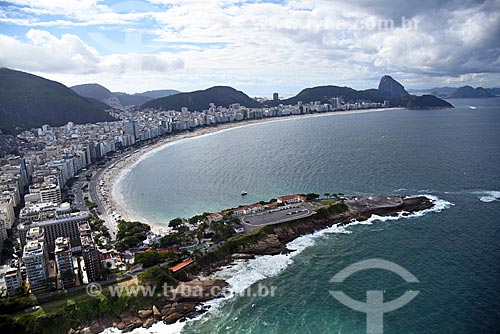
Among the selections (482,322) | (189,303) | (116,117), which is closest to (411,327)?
(482,322)

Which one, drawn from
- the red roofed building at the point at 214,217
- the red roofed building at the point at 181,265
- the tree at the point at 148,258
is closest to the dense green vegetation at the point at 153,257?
the tree at the point at 148,258

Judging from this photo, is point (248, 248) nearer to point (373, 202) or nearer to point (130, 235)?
point (130, 235)

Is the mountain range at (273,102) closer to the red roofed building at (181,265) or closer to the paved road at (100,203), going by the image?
the paved road at (100,203)

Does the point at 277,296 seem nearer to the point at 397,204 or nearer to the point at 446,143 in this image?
the point at 397,204

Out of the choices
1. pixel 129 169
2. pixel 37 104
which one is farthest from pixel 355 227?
pixel 37 104

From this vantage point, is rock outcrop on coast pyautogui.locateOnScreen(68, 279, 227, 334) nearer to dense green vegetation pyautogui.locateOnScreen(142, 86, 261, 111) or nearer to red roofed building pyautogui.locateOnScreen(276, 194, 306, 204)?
red roofed building pyautogui.locateOnScreen(276, 194, 306, 204)

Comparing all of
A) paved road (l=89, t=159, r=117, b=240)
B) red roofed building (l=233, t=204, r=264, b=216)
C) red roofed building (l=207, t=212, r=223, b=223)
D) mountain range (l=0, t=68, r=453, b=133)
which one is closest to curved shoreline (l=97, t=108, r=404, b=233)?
paved road (l=89, t=159, r=117, b=240)
